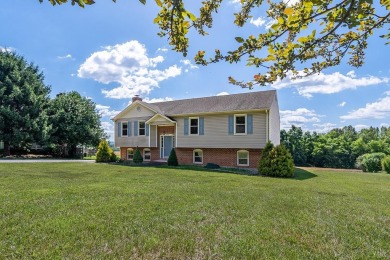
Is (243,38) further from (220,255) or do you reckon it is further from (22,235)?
(22,235)

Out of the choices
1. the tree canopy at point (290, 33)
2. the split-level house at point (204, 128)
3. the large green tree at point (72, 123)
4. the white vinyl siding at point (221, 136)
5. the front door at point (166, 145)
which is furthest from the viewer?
the large green tree at point (72, 123)

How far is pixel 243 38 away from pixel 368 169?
24.0m

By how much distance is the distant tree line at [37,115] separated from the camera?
25000 millimetres

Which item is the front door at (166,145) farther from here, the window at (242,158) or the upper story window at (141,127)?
the window at (242,158)

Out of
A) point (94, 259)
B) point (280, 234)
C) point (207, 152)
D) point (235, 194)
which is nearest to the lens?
point (94, 259)

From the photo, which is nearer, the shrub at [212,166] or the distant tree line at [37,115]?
the shrub at [212,166]

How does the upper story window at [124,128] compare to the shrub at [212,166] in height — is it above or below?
above

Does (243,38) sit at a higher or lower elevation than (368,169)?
higher

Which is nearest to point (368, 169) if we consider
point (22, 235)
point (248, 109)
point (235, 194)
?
point (248, 109)

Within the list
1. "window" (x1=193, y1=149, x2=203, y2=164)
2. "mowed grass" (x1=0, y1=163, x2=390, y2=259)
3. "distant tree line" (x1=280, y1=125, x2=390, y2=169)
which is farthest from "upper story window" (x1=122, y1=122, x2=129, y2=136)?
"distant tree line" (x1=280, y1=125, x2=390, y2=169)

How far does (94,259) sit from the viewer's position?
341cm

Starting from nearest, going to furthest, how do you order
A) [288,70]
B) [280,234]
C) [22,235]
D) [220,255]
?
[288,70] < [220,255] < [22,235] < [280,234]

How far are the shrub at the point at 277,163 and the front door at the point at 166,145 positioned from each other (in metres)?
9.22

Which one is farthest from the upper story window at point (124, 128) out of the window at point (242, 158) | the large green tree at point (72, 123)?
the window at point (242, 158)
